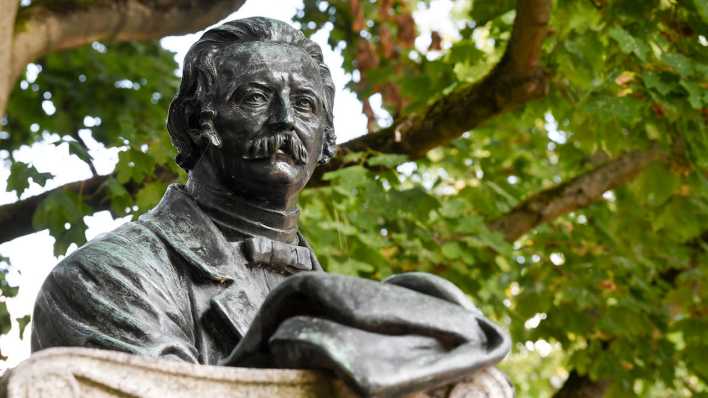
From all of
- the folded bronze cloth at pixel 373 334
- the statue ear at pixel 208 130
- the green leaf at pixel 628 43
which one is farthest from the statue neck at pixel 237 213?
the green leaf at pixel 628 43

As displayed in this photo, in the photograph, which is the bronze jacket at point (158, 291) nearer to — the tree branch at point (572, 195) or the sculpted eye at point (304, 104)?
the sculpted eye at point (304, 104)

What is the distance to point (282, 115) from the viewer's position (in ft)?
12.9

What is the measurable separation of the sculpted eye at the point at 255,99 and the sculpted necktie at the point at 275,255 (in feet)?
1.06

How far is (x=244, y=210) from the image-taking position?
401 centimetres

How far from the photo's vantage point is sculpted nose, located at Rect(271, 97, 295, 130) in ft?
12.9

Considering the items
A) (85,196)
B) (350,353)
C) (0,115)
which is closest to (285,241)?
(350,353)

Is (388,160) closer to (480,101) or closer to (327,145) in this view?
(480,101)

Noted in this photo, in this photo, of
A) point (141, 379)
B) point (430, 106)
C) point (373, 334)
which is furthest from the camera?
point (430, 106)

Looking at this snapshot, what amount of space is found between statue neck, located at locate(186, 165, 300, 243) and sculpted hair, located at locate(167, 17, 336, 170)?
0.40ft

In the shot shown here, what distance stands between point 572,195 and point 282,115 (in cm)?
555

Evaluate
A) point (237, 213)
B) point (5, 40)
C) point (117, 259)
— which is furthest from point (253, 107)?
point (5, 40)

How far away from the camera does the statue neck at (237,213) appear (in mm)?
3996

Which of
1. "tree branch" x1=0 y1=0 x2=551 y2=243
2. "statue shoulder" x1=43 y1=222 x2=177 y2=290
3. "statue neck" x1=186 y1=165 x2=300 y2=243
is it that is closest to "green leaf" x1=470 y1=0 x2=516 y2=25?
"tree branch" x1=0 y1=0 x2=551 y2=243

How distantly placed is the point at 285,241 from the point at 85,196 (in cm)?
386
